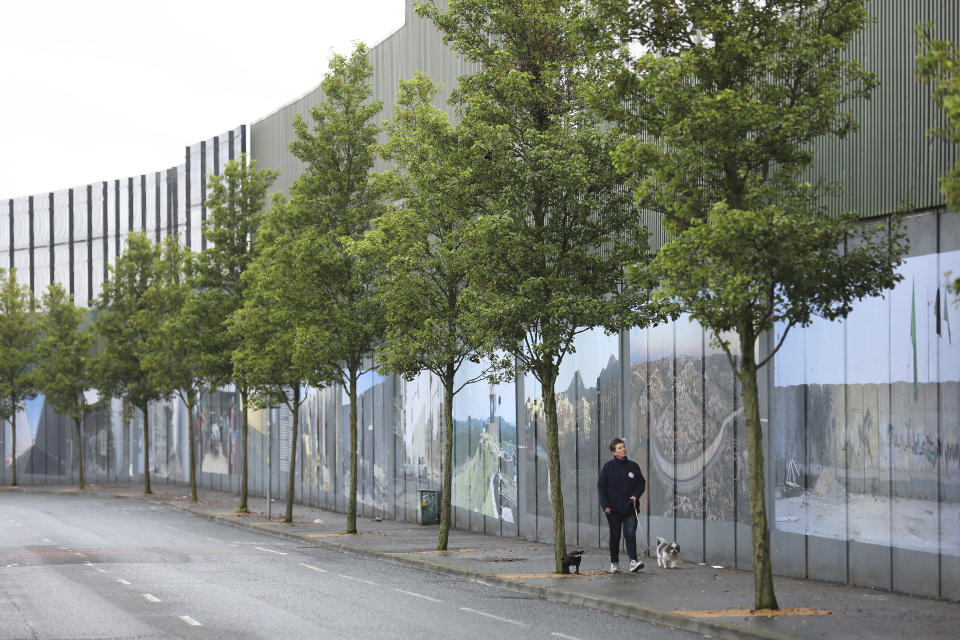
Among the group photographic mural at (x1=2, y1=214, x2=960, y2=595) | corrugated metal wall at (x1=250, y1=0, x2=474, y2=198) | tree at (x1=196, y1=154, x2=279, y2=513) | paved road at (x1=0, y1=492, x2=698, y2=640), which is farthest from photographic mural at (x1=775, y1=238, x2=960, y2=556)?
tree at (x1=196, y1=154, x2=279, y2=513)

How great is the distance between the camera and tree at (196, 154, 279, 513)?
1438 inches

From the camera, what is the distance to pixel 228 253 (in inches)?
1453

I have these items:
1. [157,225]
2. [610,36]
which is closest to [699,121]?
[610,36]

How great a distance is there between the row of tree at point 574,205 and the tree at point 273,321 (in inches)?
3.8

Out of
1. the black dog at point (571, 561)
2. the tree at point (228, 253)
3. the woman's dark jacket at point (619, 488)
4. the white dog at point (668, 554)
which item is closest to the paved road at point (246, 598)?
the black dog at point (571, 561)

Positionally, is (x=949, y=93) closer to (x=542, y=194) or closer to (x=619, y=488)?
(x=542, y=194)

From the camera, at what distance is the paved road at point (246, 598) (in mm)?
13000

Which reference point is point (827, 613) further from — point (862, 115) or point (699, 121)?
point (862, 115)

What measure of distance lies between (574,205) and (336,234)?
10675mm

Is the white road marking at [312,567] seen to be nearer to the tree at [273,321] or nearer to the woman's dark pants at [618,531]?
the woman's dark pants at [618,531]

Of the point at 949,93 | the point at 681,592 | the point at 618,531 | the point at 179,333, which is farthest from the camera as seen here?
the point at 179,333

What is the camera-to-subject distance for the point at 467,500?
29.1 meters

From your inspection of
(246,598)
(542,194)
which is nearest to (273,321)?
(542,194)

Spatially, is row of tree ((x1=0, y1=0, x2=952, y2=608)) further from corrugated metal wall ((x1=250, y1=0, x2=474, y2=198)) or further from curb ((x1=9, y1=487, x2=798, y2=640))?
corrugated metal wall ((x1=250, y1=0, x2=474, y2=198))
